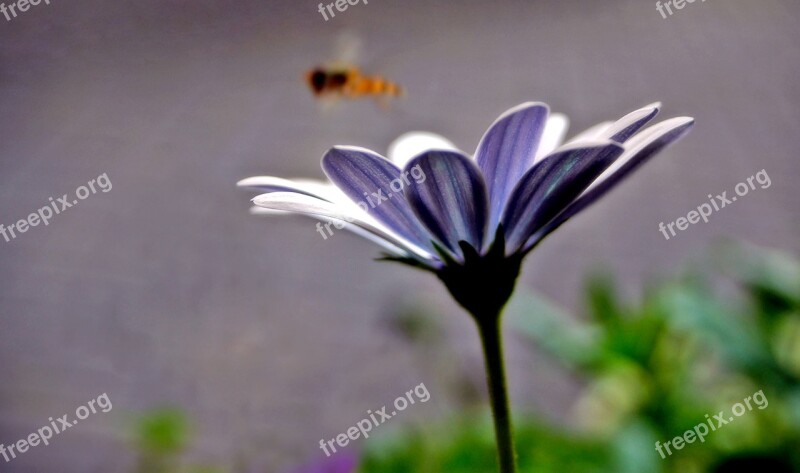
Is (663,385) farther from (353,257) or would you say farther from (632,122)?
(353,257)
